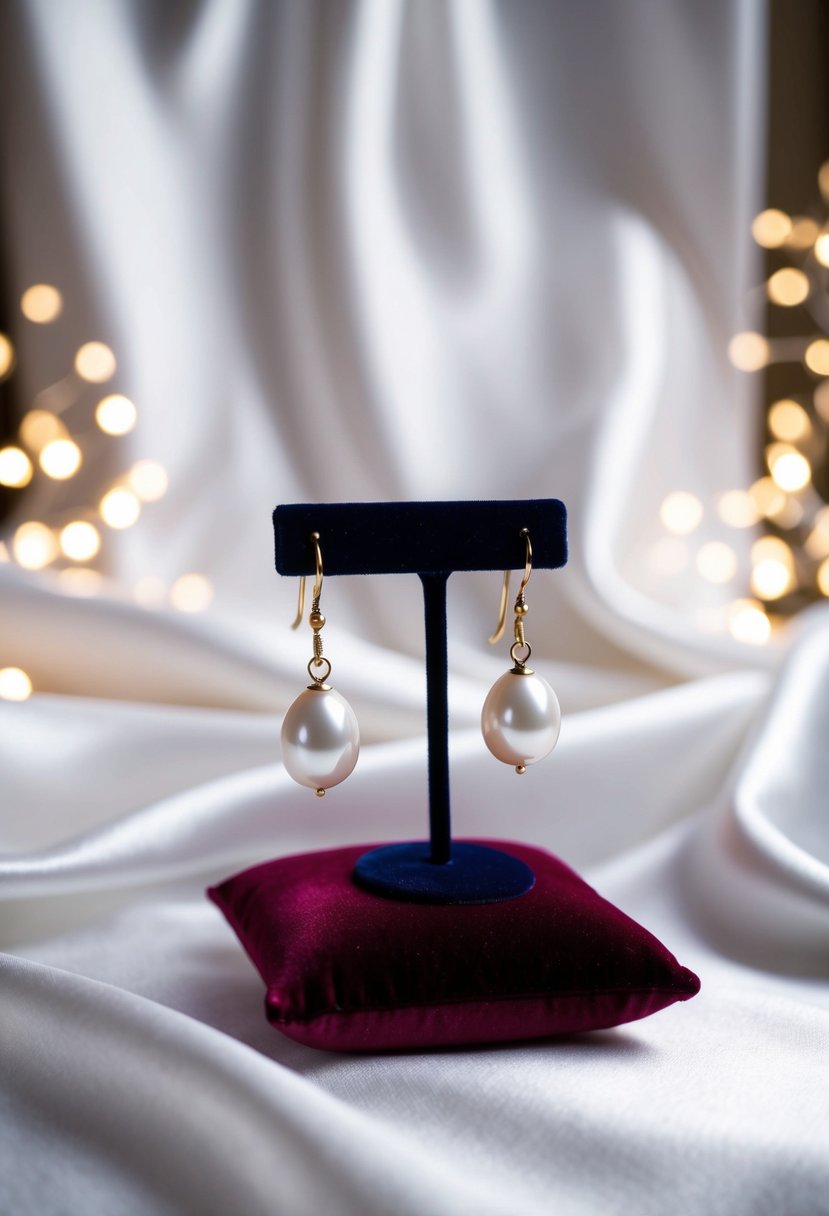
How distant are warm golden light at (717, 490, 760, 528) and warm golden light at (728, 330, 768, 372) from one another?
0.65 feet

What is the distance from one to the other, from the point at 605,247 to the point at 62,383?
33.5 inches

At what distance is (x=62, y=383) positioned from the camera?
1.66m

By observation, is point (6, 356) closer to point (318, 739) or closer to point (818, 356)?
point (318, 739)

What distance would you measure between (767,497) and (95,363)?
3.70 feet

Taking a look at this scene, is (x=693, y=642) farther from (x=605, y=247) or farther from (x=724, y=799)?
(x=605, y=247)

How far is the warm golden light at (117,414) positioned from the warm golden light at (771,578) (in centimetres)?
102

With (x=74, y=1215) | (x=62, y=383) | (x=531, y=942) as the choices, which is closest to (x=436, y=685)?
(x=531, y=942)

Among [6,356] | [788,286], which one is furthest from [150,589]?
[788,286]

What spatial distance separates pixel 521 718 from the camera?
0.84 meters

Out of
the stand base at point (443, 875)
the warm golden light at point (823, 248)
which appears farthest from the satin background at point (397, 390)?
the stand base at point (443, 875)

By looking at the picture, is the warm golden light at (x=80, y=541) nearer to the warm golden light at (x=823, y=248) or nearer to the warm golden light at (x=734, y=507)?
the warm golden light at (x=734, y=507)

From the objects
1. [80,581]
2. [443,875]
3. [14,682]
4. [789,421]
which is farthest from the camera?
[789,421]

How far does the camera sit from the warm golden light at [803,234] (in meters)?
1.87

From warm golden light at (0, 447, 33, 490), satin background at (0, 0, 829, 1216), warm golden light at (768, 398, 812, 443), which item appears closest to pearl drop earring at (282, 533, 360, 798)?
satin background at (0, 0, 829, 1216)
